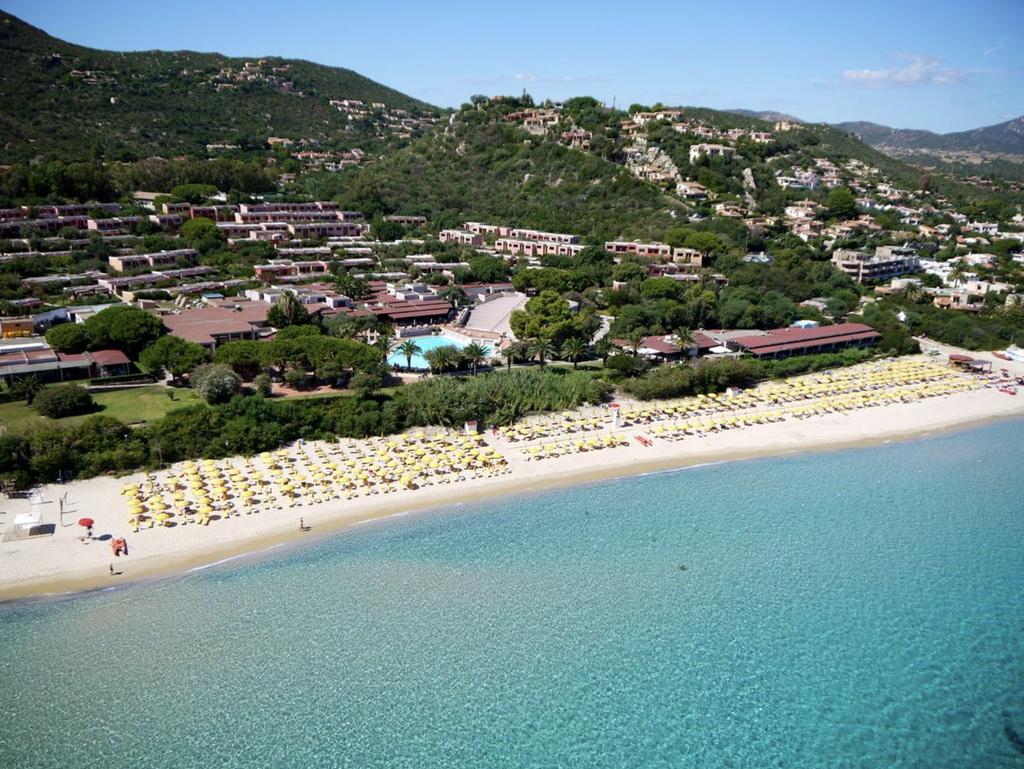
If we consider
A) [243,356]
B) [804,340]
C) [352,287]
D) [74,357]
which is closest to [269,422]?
[243,356]

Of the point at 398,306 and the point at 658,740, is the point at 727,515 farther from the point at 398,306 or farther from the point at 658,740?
the point at 398,306

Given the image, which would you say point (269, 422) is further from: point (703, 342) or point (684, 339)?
point (703, 342)

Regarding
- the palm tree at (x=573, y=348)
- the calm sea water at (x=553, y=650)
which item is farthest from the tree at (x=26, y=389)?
the palm tree at (x=573, y=348)

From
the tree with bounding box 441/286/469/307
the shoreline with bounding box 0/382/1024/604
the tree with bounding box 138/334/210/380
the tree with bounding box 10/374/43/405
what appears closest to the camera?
the shoreline with bounding box 0/382/1024/604

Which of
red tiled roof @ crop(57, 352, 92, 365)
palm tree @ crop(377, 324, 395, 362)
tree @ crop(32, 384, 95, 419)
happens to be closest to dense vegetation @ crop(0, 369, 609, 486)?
tree @ crop(32, 384, 95, 419)

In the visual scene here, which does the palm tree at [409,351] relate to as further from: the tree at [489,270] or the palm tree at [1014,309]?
the palm tree at [1014,309]

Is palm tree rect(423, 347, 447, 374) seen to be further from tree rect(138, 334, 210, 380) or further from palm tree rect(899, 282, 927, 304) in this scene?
palm tree rect(899, 282, 927, 304)
